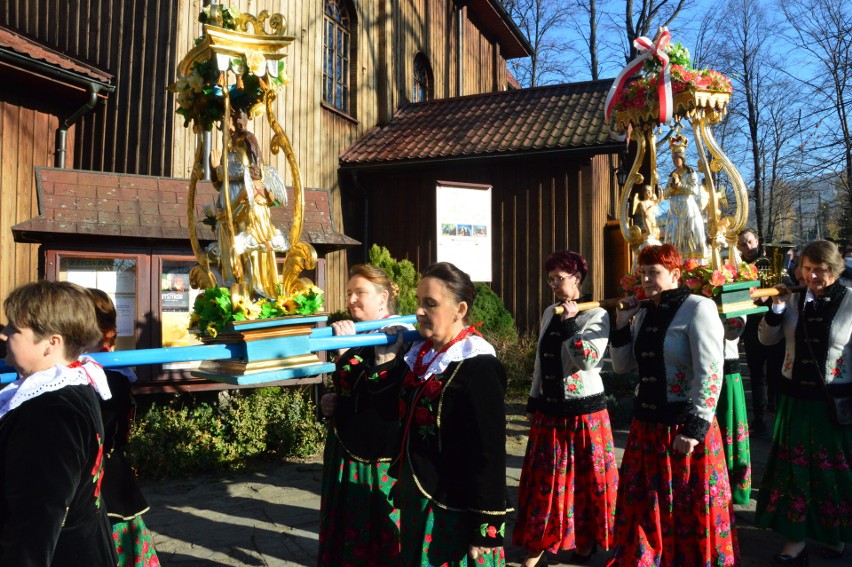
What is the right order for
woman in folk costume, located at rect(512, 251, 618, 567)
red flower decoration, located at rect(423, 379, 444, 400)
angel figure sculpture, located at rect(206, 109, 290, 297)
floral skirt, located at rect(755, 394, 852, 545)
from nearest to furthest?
red flower decoration, located at rect(423, 379, 444, 400) < angel figure sculpture, located at rect(206, 109, 290, 297) < woman in folk costume, located at rect(512, 251, 618, 567) < floral skirt, located at rect(755, 394, 852, 545)

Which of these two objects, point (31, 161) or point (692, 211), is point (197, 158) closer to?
point (692, 211)

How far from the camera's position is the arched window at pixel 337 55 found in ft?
36.6

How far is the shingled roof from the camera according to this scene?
237 inches

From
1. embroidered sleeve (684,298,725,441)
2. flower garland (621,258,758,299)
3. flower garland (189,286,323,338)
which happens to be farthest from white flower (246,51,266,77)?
embroidered sleeve (684,298,725,441)

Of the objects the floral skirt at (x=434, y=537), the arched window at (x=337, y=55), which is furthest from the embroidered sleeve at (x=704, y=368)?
the arched window at (x=337, y=55)

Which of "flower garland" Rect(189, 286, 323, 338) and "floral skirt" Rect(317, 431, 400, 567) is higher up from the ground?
"flower garland" Rect(189, 286, 323, 338)

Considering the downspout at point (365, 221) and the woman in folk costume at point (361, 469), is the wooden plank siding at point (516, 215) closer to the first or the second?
the downspout at point (365, 221)

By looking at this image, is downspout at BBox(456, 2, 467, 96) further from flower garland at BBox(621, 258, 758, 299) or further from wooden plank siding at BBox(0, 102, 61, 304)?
flower garland at BBox(621, 258, 758, 299)

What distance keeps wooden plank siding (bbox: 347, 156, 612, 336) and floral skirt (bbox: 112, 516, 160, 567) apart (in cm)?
822

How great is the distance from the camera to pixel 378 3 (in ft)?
40.4

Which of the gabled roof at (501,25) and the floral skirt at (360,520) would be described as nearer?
the floral skirt at (360,520)

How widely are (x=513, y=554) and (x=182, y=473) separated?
131 inches

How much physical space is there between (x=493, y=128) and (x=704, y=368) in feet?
→ 28.5

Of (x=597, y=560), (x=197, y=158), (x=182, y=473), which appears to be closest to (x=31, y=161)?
(x=182, y=473)
